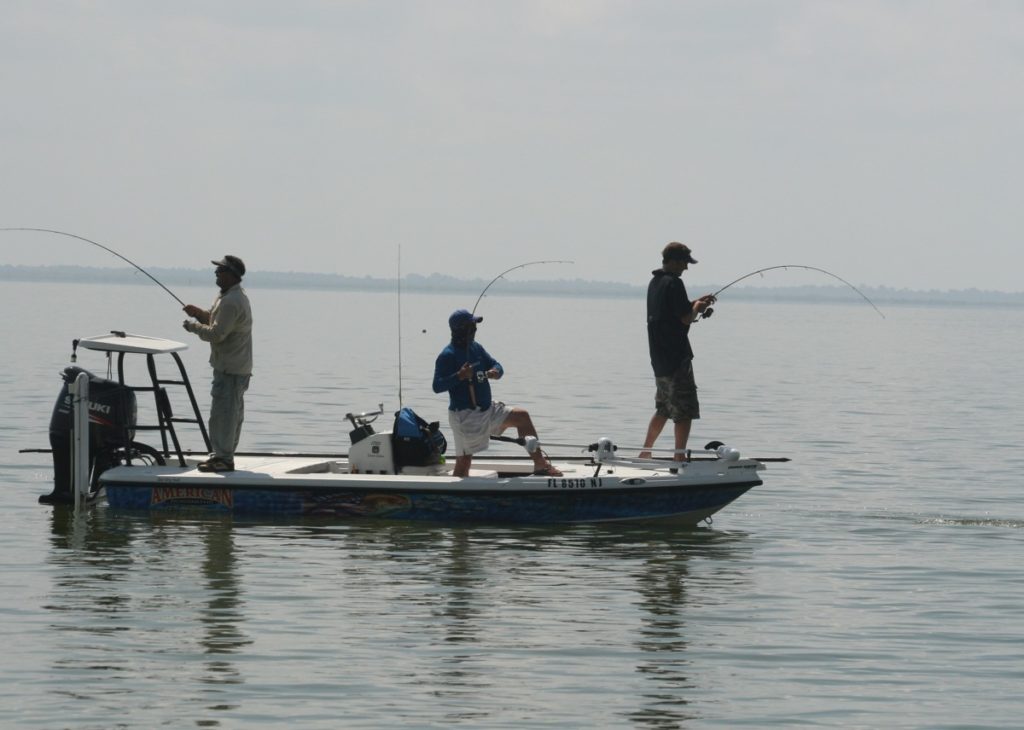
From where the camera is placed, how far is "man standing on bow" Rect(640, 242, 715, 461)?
1305cm

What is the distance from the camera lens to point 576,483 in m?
12.6

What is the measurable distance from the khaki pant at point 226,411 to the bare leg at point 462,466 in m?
1.70

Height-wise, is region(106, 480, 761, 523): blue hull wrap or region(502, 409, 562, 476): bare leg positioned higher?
region(502, 409, 562, 476): bare leg

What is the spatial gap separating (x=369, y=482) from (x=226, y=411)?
122 centimetres

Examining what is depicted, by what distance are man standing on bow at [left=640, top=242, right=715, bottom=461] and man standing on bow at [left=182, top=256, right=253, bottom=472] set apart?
10.4 ft

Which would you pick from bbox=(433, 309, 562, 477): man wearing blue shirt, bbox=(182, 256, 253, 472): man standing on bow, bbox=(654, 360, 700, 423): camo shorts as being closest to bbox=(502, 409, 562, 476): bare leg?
bbox=(433, 309, 562, 477): man wearing blue shirt

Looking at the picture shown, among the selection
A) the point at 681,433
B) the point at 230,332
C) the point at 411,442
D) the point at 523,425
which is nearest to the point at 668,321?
the point at 681,433

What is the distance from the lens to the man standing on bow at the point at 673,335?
1305 centimetres

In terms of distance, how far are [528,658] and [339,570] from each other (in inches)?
107

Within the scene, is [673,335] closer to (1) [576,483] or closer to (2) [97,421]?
(1) [576,483]

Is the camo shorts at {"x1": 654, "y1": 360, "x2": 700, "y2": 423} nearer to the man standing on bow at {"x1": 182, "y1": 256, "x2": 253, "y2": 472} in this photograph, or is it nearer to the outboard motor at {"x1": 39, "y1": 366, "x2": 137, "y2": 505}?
the man standing on bow at {"x1": 182, "y1": 256, "x2": 253, "y2": 472}

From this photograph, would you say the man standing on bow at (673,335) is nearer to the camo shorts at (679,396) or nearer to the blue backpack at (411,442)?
the camo shorts at (679,396)

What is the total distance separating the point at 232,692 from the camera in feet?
26.5

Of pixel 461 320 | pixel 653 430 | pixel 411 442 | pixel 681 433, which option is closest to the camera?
pixel 461 320
